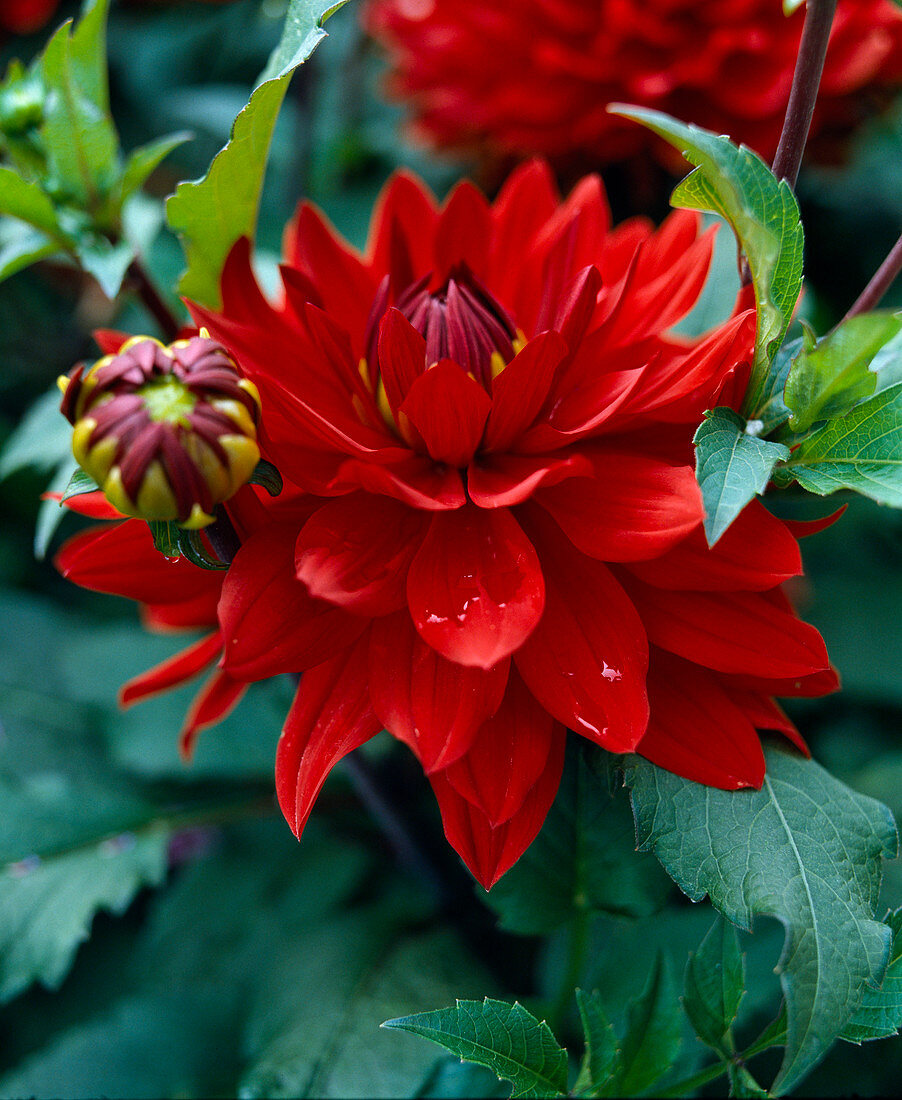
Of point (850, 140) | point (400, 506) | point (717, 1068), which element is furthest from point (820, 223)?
point (717, 1068)

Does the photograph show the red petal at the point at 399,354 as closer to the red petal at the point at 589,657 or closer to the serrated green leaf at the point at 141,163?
the red petal at the point at 589,657

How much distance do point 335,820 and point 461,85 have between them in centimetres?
87

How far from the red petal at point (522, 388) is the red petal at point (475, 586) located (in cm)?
5

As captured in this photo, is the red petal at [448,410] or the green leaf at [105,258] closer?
the red petal at [448,410]

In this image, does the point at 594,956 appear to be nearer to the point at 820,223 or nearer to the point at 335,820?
the point at 335,820

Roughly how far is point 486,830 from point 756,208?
1.21 ft

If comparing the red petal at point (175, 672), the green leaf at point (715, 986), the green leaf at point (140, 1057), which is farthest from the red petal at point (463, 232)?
the green leaf at point (140, 1057)

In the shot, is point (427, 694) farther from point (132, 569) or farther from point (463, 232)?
point (463, 232)

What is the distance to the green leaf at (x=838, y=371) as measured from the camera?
1.47ft

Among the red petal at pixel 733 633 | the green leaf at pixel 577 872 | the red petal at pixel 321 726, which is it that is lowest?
the green leaf at pixel 577 872

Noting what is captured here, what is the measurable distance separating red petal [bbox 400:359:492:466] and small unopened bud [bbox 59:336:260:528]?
104 millimetres

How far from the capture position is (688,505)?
46 cm

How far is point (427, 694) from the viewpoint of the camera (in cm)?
49

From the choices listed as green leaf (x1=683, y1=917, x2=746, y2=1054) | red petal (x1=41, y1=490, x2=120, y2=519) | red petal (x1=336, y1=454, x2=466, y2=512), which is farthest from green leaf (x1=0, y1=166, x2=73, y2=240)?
green leaf (x1=683, y1=917, x2=746, y2=1054)
